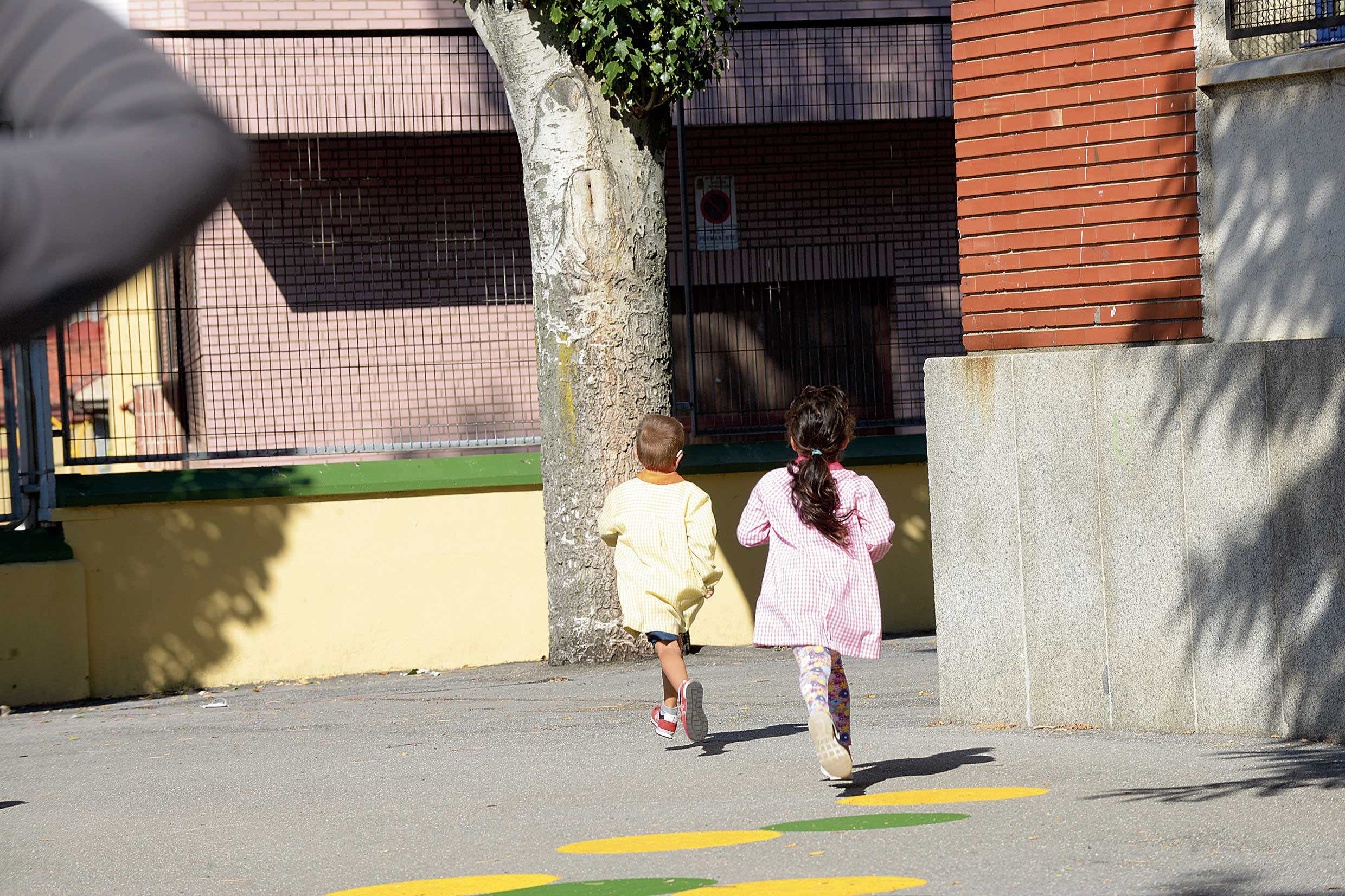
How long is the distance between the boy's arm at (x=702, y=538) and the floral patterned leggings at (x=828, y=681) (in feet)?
4.62

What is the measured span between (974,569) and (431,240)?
7.29m

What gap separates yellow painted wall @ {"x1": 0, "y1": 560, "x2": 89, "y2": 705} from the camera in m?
10.2

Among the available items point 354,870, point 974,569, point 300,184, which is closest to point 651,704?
point 974,569

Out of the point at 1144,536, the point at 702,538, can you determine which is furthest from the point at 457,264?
the point at 1144,536

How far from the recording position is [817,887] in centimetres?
452

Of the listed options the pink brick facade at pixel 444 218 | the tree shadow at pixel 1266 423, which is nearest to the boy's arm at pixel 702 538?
the tree shadow at pixel 1266 423

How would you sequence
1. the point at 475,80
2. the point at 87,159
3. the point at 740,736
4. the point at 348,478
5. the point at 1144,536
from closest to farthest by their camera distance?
the point at 87,159 < the point at 1144,536 < the point at 740,736 < the point at 348,478 < the point at 475,80

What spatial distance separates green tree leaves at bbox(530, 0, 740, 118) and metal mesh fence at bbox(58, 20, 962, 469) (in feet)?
8.74

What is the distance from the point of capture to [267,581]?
1103 centimetres

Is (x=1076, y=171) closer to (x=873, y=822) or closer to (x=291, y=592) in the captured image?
(x=873, y=822)

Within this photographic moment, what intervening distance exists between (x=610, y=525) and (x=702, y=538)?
1.39 feet

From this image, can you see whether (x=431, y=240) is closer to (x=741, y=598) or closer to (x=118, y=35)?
(x=741, y=598)

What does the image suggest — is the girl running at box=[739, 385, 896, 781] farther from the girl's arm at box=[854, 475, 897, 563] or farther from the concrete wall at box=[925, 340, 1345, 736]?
the concrete wall at box=[925, 340, 1345, 736]

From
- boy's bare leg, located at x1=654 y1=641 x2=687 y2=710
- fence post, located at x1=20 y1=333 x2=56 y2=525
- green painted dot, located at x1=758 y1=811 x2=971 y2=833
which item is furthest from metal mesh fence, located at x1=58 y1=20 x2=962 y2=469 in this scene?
green painted dot, located at x1=758 y1=811 x2=971 y2=833
